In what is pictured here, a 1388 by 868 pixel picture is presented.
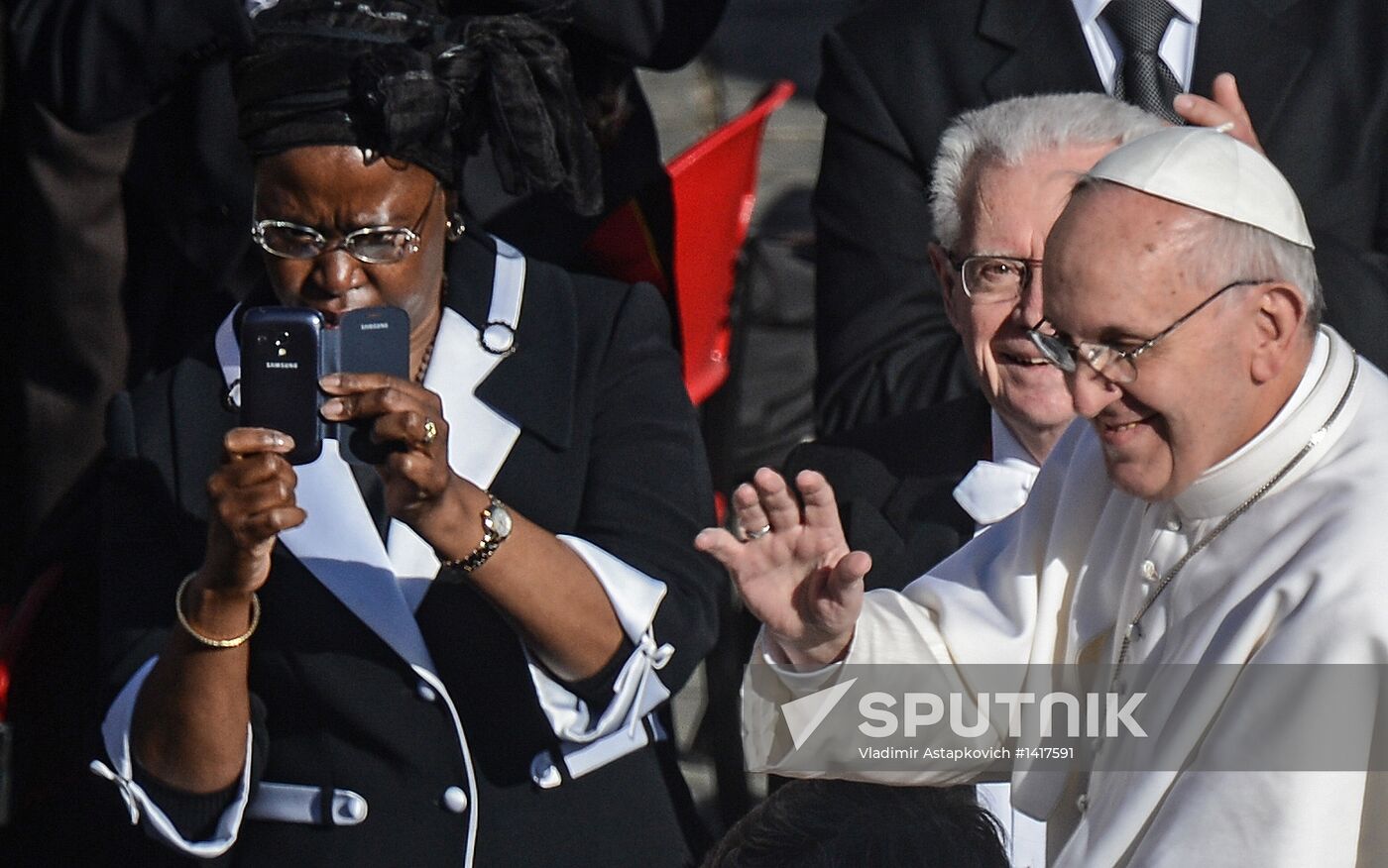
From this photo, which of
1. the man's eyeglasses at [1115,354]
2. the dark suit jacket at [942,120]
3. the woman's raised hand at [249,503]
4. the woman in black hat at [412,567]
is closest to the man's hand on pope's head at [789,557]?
the woman in black hat at [412,567]

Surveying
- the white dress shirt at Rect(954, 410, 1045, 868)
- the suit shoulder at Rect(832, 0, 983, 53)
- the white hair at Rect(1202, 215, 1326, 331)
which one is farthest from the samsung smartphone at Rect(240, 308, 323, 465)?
the suit shoulder at Rect(832, 0, 983, 53)

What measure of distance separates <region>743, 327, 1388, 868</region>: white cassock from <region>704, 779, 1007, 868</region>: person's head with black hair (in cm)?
25

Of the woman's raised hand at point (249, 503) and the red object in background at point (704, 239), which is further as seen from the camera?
the red object in background at point (704, 239)

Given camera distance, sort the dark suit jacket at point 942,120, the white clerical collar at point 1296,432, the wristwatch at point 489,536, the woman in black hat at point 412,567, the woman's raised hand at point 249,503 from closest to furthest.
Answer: the white clerical collar at point 1296,432
the woman's raised hand at point 249,503
the wristwatch at point 489,536
the woman in black hat at point 412,567
the dark suit jacket at point 942,120

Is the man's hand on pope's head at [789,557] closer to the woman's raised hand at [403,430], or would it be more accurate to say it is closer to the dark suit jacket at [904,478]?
the woman's raised hand at [403,430]

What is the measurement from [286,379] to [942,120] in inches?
55.5

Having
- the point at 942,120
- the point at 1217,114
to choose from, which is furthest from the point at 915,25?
the point at 1217,114

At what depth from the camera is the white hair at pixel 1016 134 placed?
320cm

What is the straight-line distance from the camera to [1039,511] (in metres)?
2.88

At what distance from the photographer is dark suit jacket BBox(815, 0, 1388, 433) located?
3.60m

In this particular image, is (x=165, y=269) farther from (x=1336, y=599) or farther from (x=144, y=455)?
(x=1336, y=599)

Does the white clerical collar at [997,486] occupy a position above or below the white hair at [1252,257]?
below

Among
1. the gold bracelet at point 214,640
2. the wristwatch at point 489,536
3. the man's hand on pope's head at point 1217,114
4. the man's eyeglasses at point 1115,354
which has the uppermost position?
the man's eyeglasses at point 1115,354

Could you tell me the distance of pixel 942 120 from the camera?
→ 3.72m
